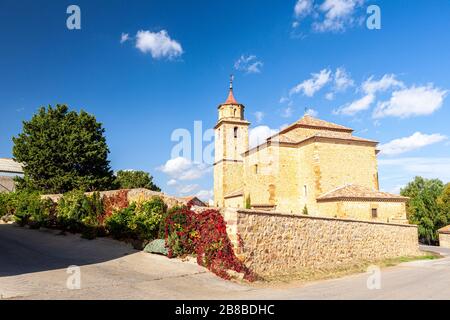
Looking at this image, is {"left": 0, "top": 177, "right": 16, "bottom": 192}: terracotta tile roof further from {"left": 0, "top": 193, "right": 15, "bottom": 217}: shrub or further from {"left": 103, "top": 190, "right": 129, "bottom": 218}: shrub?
{"left": 103, "top": 190, "right": 129, "bottom": 218}: shrub

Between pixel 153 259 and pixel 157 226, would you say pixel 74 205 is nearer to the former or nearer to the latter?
pixel 157 226

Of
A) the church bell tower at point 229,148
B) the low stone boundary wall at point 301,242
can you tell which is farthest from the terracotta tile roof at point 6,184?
the low stone boundary wall at point 301,242

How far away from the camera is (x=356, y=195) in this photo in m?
24.5

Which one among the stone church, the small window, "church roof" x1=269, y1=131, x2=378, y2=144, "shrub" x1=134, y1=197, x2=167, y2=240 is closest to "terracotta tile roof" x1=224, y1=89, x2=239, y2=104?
the stone church

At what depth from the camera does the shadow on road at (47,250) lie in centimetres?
996

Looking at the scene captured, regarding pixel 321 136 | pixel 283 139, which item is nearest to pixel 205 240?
pixel 321 136

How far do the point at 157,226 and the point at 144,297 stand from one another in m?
6.52

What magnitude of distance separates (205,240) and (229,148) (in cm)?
3255

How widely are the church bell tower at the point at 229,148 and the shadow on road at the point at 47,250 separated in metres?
27.7

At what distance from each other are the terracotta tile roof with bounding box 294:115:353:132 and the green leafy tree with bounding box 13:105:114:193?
19.0 meters

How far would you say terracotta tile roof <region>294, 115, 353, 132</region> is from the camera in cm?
3269
